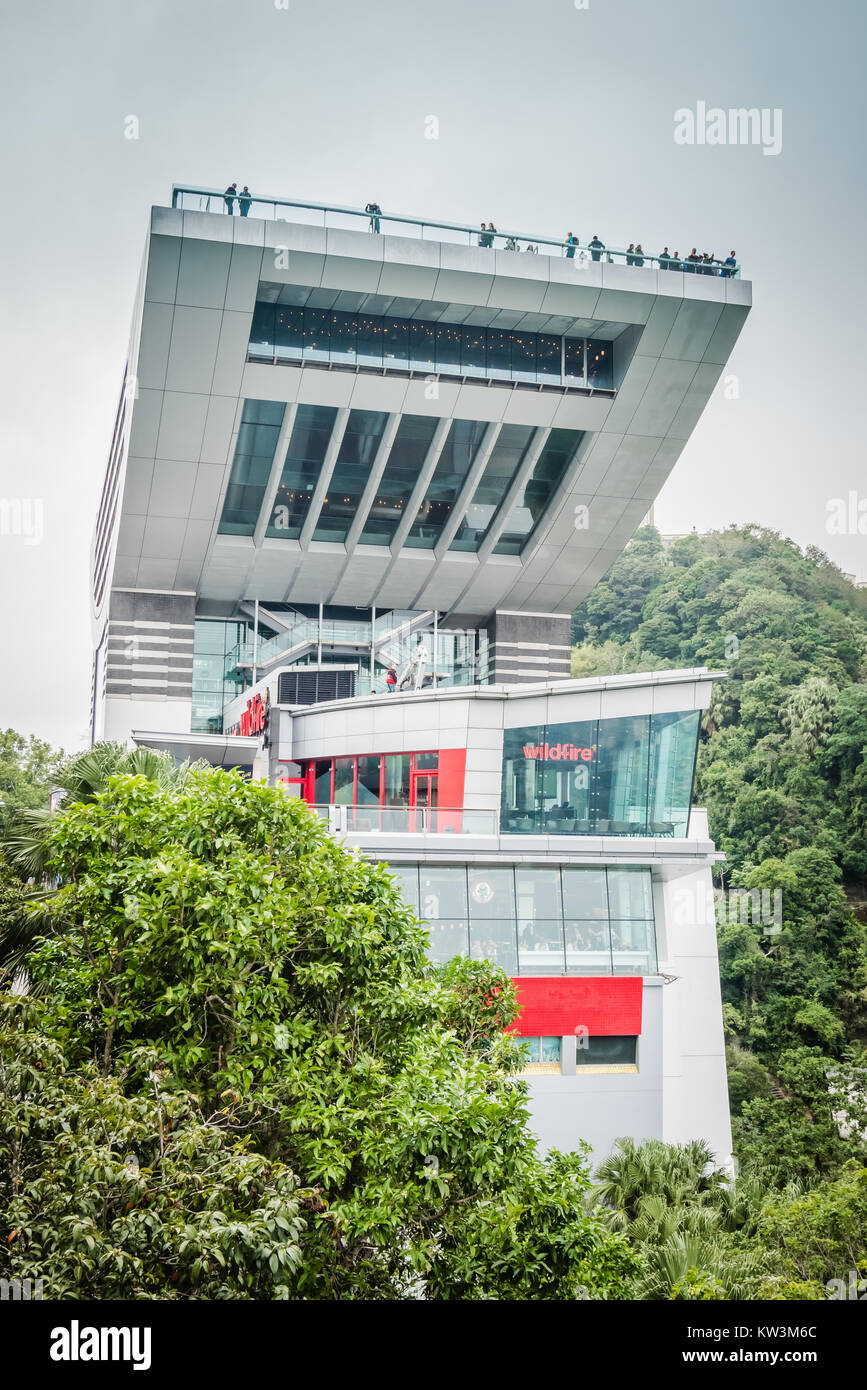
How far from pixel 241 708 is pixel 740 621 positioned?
4904 cm

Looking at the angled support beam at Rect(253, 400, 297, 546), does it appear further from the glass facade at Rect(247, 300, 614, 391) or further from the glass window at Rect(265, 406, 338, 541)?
the glass facade at Rect(247, 300, 614, 391)

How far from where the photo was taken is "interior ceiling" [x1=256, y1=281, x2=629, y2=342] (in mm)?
33250

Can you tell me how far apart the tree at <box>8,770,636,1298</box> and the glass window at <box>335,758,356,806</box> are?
811 inches

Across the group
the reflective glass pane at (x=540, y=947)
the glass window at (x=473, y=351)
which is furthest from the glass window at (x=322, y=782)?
the glass window at (x=473, y=351)

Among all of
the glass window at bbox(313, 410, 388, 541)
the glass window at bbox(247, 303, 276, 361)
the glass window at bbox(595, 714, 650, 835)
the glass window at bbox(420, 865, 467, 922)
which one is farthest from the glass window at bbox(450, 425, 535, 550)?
the glass window at bbox(420, 865, 467, 922)

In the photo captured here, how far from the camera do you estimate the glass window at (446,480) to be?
37.3m

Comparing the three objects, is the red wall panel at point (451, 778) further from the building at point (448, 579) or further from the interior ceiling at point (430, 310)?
the interior ceiling at point (430, 310)

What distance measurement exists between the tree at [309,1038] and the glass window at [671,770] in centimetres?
1621

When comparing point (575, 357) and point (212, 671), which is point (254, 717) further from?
point (575, 357)

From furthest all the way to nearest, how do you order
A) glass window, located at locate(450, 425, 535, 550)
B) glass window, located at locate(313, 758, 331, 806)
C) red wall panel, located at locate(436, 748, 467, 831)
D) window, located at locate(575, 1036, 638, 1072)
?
glass window, located at locate(450, 425, 535, 550) → glass window, located at locate(313, 758, 331, 806) → red wall panel, located at locate(436, 748, 467, 831) → window, located at locate(575, 1036, 638, 1072)

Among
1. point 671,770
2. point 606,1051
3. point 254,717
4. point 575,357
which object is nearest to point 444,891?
point 606,1051

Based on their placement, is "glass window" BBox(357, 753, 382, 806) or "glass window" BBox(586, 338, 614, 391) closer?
"glass window" BBox(357, 753, 382, 806)

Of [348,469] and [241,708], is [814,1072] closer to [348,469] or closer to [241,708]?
[241,708]

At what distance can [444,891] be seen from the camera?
2617 centimetres
